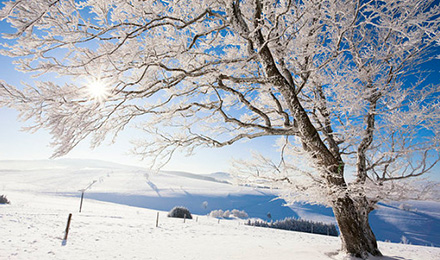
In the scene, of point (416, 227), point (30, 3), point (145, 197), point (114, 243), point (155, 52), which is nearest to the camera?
point (30, 3)

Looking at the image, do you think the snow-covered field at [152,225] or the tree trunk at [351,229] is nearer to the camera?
the tree trunk at [351,229]

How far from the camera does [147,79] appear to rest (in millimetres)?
4316

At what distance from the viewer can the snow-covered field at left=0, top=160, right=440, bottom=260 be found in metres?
6.11

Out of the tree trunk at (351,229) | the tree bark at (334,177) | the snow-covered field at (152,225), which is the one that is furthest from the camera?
the snow-covered field at (152,225)

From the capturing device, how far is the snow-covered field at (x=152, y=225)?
611 centimetres

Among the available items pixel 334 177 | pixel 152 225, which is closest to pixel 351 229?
pixel 334 177

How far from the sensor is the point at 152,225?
13359mm

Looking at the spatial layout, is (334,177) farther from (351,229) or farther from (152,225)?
(152,225)

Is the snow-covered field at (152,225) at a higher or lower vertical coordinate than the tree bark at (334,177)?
lower

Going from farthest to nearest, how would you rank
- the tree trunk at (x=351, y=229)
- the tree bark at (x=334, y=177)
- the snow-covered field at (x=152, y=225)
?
1. the snow-covered field at (x=152, y=225)
2. the tree trunk at (x=351, y=229)
3. the tree bark at (x=334, y=177)

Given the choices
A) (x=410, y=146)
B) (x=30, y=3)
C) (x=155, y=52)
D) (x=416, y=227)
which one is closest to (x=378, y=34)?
(x=410, y=146)

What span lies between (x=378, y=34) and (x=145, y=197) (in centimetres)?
5415

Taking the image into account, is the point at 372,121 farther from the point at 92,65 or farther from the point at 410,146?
the point at 92,65

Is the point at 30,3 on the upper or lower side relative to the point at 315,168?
upper
